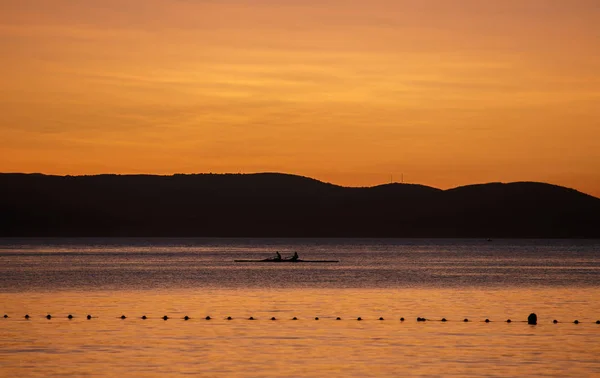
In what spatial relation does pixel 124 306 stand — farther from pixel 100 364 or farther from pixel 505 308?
pixel 100 364

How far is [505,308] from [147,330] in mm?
25028

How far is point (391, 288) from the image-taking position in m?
89.7

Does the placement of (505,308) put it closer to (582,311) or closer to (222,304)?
(582,311)

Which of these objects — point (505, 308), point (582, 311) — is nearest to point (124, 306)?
point (505, 308)

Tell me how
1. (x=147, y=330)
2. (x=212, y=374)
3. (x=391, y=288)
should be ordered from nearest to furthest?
(x=212, y=374)
(x=147, y=330)
(x=391, y=288)

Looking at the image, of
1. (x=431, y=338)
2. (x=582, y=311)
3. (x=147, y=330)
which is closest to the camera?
(x=431, y=338)

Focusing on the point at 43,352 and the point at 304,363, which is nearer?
the point at 304,363

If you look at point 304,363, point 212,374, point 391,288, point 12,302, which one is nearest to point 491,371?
point 304,363

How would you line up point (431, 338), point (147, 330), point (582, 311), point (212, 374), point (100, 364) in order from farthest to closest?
1. point (582, 311)
2. point (147, 330)
3. point (431, 338)
4. point (100, 364)
5. point (212, 374)

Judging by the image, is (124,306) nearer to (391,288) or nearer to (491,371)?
(391,288)

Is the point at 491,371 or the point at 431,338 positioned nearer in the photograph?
the point at 491,371

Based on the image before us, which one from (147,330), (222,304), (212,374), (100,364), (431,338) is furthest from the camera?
(222,304)

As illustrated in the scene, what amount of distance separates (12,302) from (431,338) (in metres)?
33.2

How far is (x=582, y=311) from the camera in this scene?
64.9 metres
